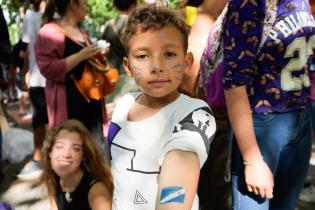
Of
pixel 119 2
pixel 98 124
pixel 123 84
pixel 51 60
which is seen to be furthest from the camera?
pixel 123 84

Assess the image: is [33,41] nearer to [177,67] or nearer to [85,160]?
[85,160]

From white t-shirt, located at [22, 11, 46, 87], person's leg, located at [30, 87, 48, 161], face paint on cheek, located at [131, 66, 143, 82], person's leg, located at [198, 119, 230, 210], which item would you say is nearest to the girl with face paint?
person's leg, located at [198, 119, 230, 210]

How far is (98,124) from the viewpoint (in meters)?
3.39

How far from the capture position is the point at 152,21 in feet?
3.86

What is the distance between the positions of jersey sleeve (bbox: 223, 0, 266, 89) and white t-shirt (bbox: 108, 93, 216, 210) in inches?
12.3

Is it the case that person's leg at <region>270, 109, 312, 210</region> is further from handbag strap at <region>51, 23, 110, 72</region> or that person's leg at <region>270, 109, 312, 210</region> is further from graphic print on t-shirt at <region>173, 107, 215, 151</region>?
handbag strap at <region>51, 23, 110, 72</region>

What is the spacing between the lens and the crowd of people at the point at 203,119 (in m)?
1.15

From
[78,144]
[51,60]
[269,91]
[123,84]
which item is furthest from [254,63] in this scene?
[123,84]

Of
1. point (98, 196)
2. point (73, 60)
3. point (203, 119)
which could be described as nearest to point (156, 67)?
point (203, 119)

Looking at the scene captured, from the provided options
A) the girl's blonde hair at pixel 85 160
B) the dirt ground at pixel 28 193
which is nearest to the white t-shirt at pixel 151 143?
the girl's blonde hair at pixel 85 160

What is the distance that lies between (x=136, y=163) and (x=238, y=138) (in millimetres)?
445

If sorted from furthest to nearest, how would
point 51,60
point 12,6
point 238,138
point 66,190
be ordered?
point 12,6
point 51,60
point 66,190
point 238,138

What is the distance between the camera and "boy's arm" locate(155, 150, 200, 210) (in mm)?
1019

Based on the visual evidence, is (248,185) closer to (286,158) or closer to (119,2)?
(286,158)
